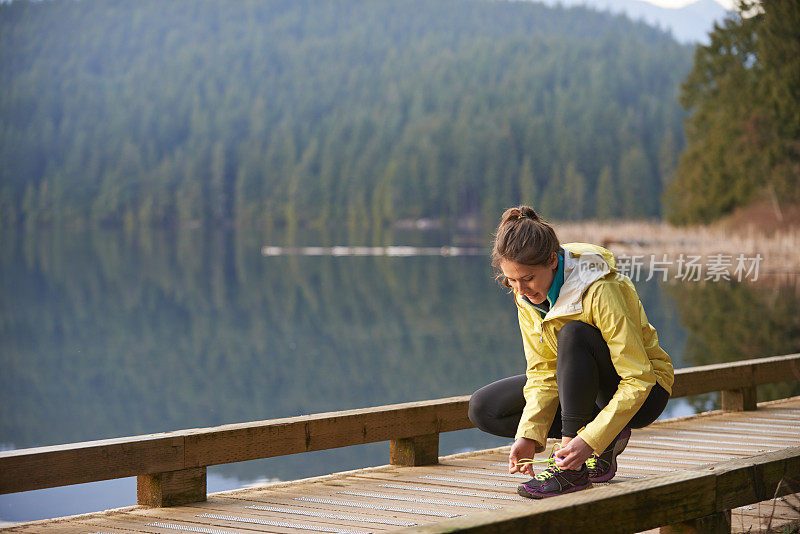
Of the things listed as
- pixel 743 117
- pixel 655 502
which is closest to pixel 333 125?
pixel 743 117

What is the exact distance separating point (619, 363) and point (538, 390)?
296 millimetres

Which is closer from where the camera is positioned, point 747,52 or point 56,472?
point 56,472

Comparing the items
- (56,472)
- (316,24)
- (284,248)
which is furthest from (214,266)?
(316,24)

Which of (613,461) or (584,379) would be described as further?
(613,461)

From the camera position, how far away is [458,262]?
27.9 metres

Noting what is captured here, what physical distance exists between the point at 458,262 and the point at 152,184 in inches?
2000

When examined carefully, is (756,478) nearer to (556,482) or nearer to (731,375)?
(556,482)

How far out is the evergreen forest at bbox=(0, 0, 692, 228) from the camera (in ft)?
199

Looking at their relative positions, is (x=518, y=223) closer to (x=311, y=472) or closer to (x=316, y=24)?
(x=311, y=472)

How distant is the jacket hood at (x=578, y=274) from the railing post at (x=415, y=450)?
1024 millimetres

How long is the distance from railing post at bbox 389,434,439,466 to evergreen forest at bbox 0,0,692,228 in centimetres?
4678

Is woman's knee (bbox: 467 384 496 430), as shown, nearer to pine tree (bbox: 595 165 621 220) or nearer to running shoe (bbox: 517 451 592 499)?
running shoe (bbox: 517 451 592 499)

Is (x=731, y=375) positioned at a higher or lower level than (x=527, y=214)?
lower

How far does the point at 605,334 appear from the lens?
8.05 feet
